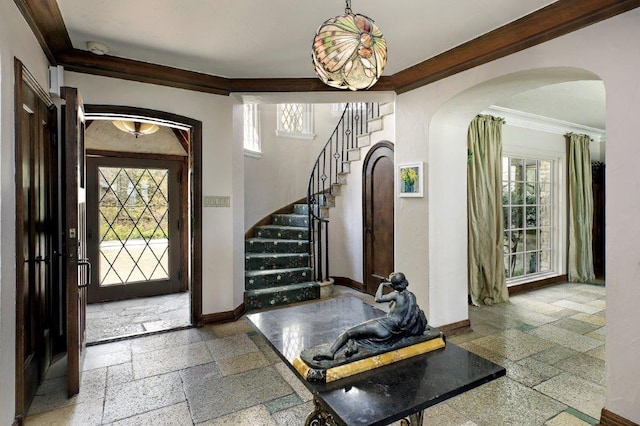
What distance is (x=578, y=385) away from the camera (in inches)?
95.9

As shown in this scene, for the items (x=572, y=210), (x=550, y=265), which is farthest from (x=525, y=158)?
(x=550, y=265)

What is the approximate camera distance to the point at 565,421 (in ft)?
6.67

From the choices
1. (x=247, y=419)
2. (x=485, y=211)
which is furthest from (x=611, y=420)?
(x=485, y=211)

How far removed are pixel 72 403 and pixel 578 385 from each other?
3.55m

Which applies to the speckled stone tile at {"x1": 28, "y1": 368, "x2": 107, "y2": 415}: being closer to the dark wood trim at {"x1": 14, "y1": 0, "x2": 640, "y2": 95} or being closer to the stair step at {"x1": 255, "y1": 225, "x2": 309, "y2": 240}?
the dark wood trim at {"x1": 14, "y1": 0, "x2": 640, "y2": 95}

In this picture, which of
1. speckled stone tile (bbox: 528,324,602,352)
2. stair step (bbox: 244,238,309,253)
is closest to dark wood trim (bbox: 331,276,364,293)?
stair step (bbox: 244,238,309,253)

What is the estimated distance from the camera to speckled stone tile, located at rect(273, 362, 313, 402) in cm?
231

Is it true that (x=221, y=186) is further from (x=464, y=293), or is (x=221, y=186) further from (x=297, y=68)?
(x=464, y=293)

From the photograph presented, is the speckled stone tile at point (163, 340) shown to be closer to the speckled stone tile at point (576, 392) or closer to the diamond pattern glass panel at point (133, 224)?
the diamond pattern glass panel at point (133, 224)

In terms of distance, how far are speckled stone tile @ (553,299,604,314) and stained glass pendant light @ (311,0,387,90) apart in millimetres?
4476

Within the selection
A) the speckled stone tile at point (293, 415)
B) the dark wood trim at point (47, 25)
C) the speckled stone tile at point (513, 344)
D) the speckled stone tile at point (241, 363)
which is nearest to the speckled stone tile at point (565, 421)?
the speckled stone tile at point (513, 344)

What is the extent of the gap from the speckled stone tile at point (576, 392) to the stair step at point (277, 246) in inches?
126

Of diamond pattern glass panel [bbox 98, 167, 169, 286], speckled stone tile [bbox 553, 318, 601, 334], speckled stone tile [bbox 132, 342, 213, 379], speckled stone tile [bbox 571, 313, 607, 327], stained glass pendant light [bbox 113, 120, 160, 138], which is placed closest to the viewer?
speckled stone tile [bbox 132, 342, 213, 379]

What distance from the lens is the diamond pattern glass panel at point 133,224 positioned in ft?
14.4
